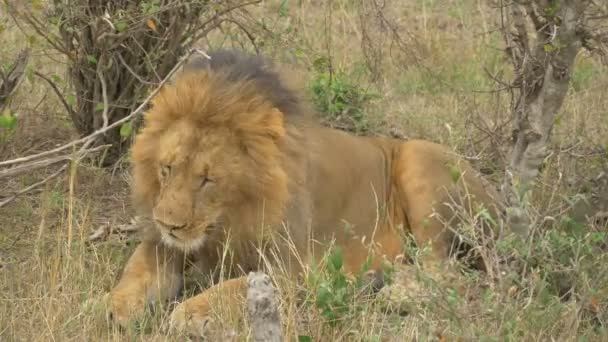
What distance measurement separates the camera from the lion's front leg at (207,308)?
3.88 meters

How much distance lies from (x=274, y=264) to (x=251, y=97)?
2.00 ft

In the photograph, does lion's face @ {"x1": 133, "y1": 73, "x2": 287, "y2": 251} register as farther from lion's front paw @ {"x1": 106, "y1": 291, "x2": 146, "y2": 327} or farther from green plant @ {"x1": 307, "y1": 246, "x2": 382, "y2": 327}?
green plant @ {"x1": 307, "y1": 246, "x2": 382, "y2": 327}

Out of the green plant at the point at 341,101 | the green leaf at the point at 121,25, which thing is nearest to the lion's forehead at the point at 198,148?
the green leaf at the point at 121,25

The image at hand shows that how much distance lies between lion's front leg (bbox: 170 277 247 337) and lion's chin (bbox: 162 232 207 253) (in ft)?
0.51

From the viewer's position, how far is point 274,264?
167 inches

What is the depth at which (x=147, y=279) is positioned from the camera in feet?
13.9

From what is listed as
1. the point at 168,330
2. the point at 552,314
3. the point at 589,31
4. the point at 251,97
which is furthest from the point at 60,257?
the point at 589,31

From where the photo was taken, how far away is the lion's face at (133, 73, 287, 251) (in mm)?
4022

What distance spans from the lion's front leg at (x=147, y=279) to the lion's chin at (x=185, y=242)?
0.60ft

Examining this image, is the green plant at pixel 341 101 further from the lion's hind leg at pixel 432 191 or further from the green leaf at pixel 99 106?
the green leaf at pixel 99 106

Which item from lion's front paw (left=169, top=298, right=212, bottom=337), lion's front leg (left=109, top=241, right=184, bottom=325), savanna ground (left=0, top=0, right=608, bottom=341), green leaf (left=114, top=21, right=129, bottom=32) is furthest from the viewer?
green leaf (left=114, top=21, right=129, bottom=32)

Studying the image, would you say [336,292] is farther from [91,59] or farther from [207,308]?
[91,59]

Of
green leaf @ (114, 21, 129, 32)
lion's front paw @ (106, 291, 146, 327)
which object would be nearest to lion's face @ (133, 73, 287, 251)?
lion's front paw @ (106, 291, 146, 327)

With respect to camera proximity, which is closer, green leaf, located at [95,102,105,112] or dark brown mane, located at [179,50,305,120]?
dark brown mane, located at [179,50,305,120]
